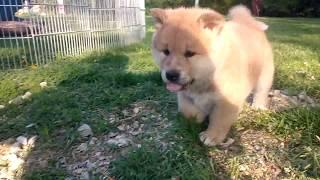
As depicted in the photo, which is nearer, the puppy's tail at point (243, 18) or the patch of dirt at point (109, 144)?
the patch of dirt at point (109, 144)

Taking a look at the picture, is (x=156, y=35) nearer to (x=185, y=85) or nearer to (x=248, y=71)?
(x=185, y=85)

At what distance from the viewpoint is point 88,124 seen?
2.91 metres

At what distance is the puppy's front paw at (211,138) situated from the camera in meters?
2.50

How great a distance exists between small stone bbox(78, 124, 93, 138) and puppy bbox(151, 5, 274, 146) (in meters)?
0.64

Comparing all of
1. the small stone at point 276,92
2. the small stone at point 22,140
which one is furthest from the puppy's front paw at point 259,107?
the small stone at point 22,140

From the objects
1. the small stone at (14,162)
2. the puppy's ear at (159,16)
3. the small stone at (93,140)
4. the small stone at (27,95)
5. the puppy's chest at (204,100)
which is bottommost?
the small stone at (14,162)

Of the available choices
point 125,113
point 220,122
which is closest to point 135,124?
point 125,113

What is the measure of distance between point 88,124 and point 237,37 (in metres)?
1.21

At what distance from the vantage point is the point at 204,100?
2.61m

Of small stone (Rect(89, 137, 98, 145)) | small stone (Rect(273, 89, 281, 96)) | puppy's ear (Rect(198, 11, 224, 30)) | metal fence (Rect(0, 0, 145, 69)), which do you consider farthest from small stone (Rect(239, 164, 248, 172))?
metal fence (Rect(0, 0, 145, 69))

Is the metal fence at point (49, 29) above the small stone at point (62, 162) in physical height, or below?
above

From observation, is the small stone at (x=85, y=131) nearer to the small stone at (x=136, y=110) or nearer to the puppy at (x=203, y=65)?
the small stone at (x=136, y=110)

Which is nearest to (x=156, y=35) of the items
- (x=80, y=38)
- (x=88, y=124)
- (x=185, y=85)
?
(x=185, y=85)

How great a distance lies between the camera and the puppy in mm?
2455
